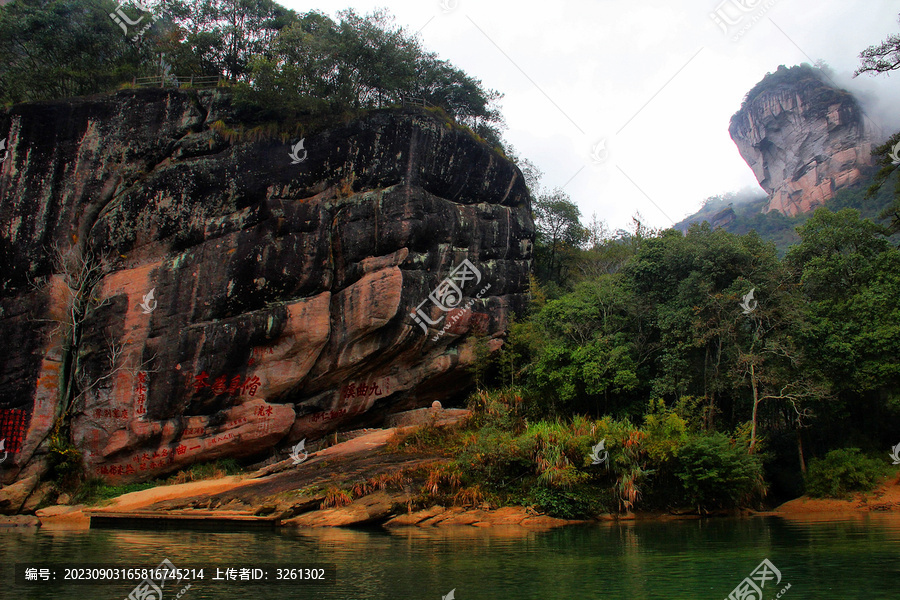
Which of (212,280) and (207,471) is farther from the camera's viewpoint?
(212,280)

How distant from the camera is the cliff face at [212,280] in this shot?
1795 centimetres

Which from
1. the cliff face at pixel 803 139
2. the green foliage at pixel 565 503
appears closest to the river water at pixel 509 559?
the green foliage at pixel 565 503

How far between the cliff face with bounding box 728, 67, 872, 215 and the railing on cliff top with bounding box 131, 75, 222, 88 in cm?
6384

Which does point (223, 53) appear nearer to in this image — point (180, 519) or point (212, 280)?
point (212, 280)

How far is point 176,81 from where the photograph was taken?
21.8 m

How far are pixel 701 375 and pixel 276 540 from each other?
1397 centimetres

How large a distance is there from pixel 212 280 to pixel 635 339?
550 inches

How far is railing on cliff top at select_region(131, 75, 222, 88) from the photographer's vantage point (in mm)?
21516

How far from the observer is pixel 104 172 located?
64.1ft

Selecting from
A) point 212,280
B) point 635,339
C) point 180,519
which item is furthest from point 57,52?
point 635,339

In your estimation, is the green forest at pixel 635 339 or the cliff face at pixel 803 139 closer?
the green forest at pixel 635 339

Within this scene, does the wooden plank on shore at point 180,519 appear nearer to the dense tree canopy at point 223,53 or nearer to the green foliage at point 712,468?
the green foliage at point 712,468
